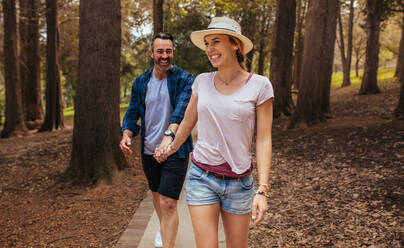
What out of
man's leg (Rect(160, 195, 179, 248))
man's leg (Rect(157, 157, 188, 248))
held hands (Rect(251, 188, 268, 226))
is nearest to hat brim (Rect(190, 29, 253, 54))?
held hands (Rect(251, 188, 268, 226))

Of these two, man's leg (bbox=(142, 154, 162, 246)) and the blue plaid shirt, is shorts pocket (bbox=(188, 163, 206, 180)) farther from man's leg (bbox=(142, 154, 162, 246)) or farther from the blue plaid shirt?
man's leg (bbox=(142, 154, 162, 246))

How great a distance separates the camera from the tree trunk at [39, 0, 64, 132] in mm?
14172

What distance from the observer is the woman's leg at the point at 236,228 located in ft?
8.42

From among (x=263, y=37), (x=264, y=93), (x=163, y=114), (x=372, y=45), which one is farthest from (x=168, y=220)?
(x=263, y=37)

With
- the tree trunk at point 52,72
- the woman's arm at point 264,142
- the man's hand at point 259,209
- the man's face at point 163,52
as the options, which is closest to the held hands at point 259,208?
the man's hand at point 259,209

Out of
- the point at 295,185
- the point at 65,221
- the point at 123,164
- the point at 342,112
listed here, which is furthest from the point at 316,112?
the point at 65,221

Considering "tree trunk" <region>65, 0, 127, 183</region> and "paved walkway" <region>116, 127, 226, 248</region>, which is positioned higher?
"tree trunk" <region>65, 0, 127, 183</region>

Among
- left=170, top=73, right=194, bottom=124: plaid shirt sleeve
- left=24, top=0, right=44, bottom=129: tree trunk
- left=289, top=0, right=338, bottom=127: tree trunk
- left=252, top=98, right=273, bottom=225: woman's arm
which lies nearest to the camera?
left=252, top=98, right=273, bottom=225: woman's arm

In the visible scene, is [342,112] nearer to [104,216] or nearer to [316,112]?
[316,112]

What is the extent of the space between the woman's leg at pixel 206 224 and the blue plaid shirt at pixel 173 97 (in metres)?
1.15

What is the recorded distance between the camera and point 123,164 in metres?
7.16

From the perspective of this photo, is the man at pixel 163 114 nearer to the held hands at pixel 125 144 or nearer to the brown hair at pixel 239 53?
the held hands at pixel 125 144

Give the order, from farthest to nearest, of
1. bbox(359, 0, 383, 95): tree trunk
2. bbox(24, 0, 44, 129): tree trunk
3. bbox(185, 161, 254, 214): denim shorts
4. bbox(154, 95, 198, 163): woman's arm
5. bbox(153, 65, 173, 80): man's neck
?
bbox(359, 0, 383, 95): tree trunk, bbox(24, 0, 44, 129): tree trunk, bbox(153, 65, 173, 80): man's neck, bbox(154, 95, 198, 163): woman's arm, bbox(185, 161, 254, 214): denim shorts

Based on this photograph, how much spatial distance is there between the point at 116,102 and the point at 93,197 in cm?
183
